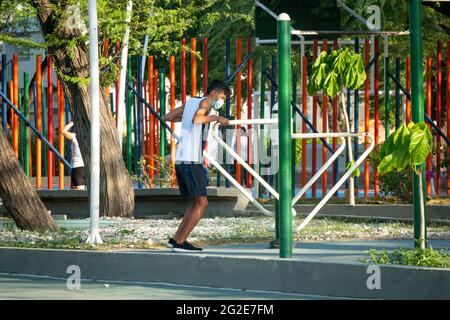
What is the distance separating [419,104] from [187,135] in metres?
2.96

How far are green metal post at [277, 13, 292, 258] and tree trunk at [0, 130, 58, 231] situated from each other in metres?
5.36

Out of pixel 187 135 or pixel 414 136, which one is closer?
pixel 414 136

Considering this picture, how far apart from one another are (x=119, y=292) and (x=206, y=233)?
14.8ft

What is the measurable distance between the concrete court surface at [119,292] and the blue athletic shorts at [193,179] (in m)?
1.51

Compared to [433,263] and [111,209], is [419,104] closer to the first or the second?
[433,263]

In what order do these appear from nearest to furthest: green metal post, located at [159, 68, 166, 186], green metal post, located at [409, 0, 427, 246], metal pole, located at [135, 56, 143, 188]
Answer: green metal post, located at [409, 0, 427, 246] → green metal post, located at [159, 68, 166, 186] → metal pole, located at [135, 56, 143, 188]

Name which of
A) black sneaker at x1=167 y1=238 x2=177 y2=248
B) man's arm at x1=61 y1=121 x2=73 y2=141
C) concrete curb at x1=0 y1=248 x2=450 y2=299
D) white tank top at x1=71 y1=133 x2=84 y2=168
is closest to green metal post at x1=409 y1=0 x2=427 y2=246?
concrete curb at x1=0 y1=248 x2=450 y2=299

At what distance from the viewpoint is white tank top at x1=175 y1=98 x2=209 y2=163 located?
15.0 m

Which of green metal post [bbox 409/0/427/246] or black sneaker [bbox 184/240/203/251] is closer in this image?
green metal post [bbox 409/0/427/246]

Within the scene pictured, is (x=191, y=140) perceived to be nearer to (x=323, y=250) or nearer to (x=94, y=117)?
(x=94, y=117)

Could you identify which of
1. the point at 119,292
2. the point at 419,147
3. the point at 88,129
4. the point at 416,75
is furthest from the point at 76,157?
the point at 419,147

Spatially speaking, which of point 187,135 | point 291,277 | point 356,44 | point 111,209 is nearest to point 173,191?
point 111,209

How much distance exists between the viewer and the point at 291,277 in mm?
12938

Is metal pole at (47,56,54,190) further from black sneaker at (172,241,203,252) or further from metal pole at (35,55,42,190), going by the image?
black sneaker at (172,241,203,252)
